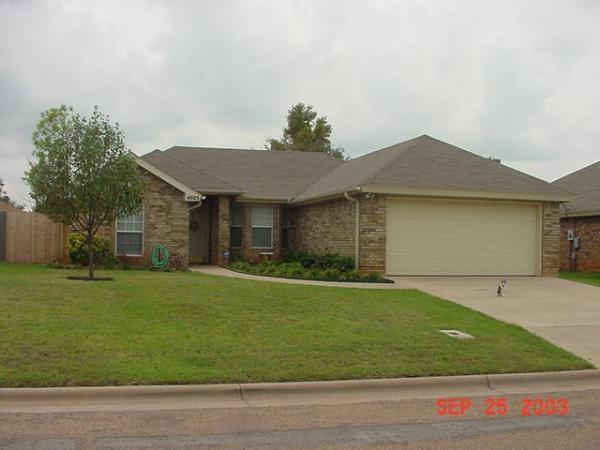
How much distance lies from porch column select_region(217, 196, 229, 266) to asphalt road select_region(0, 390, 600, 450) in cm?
1656

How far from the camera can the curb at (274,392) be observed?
719 centimetres

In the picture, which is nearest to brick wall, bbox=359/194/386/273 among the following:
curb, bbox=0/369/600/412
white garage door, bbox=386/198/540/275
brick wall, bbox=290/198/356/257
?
white garage door, bbox=386/198/540/275

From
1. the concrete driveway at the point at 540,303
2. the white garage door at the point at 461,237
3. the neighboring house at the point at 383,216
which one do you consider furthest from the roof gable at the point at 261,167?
the concrete driveway at the point at 540,303

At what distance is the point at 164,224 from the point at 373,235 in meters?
6.84

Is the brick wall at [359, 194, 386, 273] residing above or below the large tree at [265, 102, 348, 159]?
below

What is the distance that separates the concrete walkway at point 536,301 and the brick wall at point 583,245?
6228mm

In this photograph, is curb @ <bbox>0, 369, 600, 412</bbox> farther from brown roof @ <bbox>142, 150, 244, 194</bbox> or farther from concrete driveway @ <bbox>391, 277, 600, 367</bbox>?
brown roof @ <bbox>142, 150, 244, 194</bbox>

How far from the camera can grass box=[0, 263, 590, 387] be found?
8141 millimetres

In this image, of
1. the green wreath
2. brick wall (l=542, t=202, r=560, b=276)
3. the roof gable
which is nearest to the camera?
brick wall (l=542, t=202, r=560, b=276)

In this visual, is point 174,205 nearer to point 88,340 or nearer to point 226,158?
point 226,158

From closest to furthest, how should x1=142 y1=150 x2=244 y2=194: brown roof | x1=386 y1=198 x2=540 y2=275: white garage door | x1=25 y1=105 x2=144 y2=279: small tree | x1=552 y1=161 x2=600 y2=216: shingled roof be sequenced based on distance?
1. x1=25 y1=105 x2=144 y2=279: small tree
2. x1=386 y1=198 x2=540 y2=275: white garage door
3. x1=142 y1=150 x2=244 y2=194: brown roof
4. x1=552 y1=161 x2=600 y2=216: shingled roof

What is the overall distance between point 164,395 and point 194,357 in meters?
1.26

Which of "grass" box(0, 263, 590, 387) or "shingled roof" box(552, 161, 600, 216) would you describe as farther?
"shingled roof" box(552, 161, 600, 216)

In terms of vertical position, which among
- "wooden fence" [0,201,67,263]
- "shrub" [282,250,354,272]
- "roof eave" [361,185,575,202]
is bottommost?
"shrub" [282,250,354,272]
